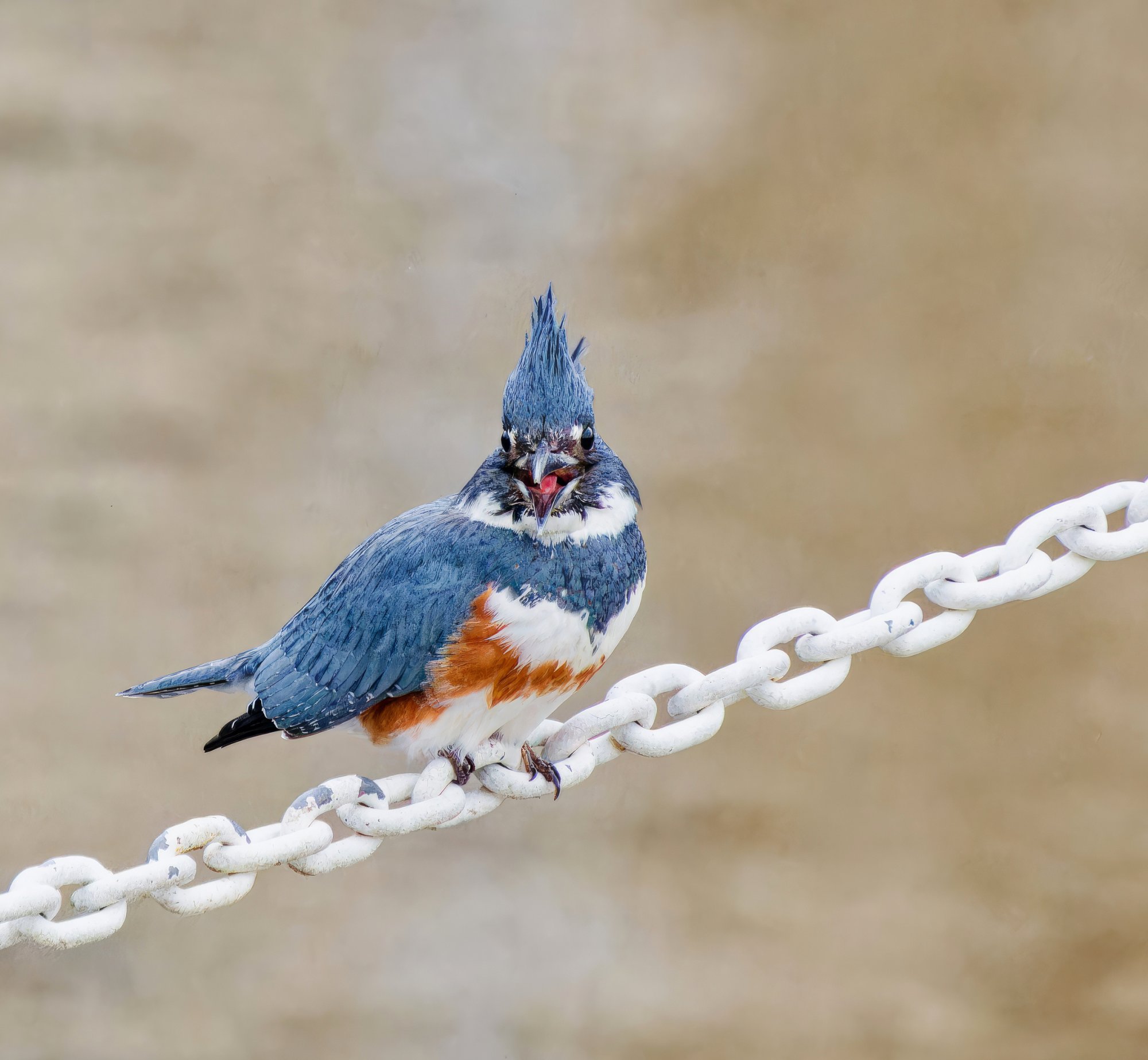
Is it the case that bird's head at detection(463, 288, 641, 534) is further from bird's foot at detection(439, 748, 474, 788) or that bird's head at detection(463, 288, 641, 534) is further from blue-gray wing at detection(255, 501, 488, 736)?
bird's foot at detection(439, 748, 474, 788)

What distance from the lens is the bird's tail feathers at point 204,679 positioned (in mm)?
1023

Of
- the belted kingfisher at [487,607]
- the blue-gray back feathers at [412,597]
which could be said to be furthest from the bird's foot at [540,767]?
the blue-gray back feathers at [412,597]

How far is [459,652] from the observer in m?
0.94

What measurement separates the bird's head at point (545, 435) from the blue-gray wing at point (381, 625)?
6 centimetres

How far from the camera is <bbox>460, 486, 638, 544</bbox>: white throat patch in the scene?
91 cm

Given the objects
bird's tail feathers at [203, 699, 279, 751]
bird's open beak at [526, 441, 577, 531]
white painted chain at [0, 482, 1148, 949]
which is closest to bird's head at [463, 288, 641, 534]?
bird's open beak at [526, 441, 577, 531]

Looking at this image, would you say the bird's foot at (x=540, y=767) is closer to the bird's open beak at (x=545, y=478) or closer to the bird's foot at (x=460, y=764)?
the bird's foot at (x=460, y=764)

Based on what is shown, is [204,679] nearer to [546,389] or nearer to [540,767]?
[540,767]

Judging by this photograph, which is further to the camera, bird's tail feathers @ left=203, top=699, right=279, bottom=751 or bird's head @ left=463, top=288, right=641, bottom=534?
bird's tail feathers @ left=203, top=699, right=279, bottom=751

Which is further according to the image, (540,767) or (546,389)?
(540,767)

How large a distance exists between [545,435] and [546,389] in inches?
1.3

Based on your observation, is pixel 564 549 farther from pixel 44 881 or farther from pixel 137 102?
pixel 137 102

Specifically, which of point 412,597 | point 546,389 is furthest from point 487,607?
point 546,389

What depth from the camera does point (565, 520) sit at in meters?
0.91
